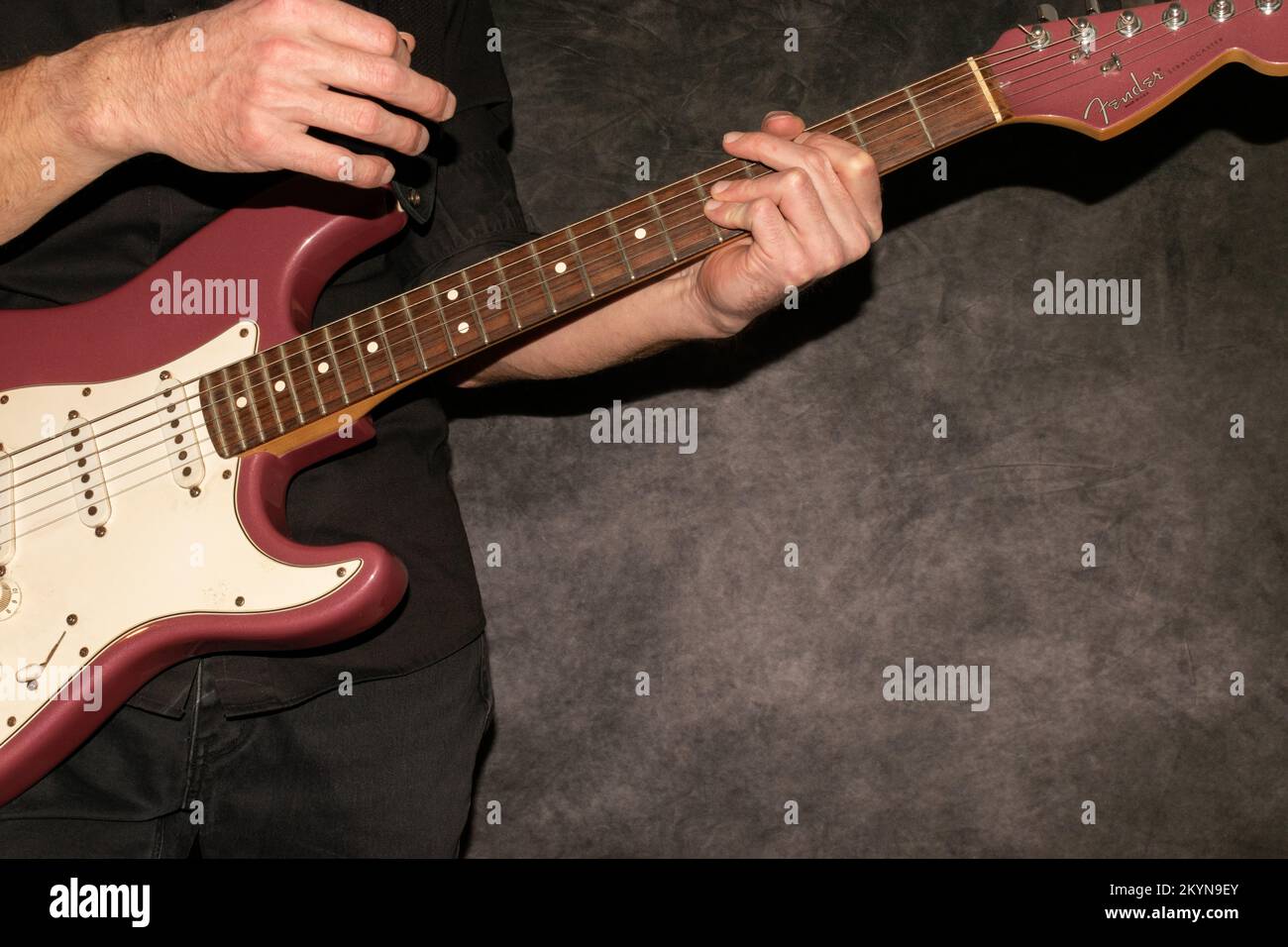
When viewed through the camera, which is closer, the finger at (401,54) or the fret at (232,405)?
the finger at (401,54)

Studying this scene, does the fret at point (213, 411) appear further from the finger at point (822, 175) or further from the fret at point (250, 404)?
the finger at point (822, 175)

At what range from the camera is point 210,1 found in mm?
1108

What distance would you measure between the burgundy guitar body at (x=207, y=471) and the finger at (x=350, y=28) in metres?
0.23

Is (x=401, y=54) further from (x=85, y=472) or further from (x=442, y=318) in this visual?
(x=85, y=472)

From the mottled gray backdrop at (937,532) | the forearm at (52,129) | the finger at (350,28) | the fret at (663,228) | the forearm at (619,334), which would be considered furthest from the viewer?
the mottled gray backdrop at (937,532)

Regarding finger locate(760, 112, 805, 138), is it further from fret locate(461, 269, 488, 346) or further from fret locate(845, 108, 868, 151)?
fret locate(461, 269, 488, 346)

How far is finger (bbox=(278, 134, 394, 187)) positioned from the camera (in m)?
0.86

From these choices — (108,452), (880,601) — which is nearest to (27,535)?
(108,452)

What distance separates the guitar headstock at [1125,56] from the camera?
96cm

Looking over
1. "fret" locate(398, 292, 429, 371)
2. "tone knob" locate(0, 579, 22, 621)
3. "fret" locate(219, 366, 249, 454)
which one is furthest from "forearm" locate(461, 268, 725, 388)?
"tone knob" locate(0, 579, 22, 621)

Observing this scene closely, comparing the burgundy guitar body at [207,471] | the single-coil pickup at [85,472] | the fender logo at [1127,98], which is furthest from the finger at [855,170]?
the single-coil pickup at [85,472]

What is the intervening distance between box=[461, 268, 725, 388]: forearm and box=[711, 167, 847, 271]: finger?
0.50 ft

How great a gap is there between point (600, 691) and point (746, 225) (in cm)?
85

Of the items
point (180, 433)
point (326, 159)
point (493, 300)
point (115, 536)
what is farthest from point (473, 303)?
point (115, 536)
